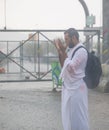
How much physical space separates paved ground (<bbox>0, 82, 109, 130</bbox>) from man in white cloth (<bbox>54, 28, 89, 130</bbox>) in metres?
2.46

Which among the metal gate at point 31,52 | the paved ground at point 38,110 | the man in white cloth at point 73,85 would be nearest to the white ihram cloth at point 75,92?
the man in white cloth at point 73,85

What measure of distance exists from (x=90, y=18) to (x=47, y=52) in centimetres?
223

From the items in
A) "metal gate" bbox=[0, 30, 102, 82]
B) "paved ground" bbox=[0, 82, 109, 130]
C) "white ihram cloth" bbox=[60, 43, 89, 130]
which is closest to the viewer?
"white ihram cloth" bbox=[60, 43, 89, 130]

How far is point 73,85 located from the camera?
20.9 feet

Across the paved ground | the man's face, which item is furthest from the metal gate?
the man's face

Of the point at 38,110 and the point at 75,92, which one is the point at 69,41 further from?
the point at 38,110

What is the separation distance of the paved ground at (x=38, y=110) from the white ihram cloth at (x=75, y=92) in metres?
2.46

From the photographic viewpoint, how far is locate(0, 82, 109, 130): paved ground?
9.20 meters

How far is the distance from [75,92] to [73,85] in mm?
96

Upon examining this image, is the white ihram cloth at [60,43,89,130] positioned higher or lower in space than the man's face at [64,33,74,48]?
lower

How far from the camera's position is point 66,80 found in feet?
21.0

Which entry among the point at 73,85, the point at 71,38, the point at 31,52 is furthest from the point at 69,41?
the point at 31,52

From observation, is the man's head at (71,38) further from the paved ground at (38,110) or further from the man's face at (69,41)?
the paved ground at (38,110)

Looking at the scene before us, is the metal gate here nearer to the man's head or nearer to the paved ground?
the paved ground
